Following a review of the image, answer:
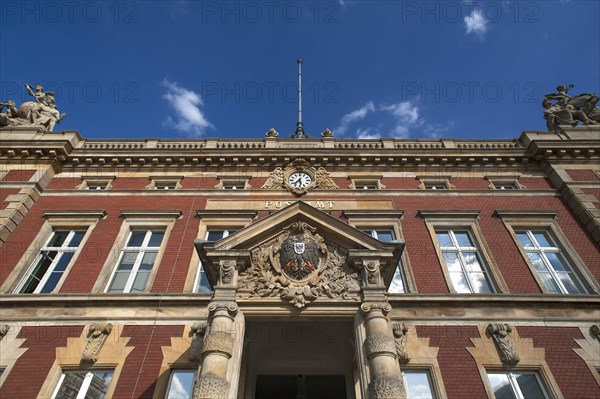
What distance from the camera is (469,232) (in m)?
15.5

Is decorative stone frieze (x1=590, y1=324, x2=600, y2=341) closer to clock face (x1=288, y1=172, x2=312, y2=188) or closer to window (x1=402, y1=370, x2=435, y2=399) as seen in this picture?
window (x1=402, y1=370, x2=435, y2=399)

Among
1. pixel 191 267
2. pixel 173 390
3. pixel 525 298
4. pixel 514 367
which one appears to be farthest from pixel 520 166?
A: pixel 173 390

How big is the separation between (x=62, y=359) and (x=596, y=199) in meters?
21.4

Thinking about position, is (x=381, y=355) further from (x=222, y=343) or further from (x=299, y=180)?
(x=299, y=180)

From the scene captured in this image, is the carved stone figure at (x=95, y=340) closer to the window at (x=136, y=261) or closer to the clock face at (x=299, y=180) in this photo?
the window at (x=136, y=261)

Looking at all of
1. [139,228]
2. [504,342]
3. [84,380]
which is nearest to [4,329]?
[84,380]

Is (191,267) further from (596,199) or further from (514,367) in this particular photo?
(596,199)

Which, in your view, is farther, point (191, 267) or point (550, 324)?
point (191, 267)

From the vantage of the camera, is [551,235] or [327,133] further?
[327,133]

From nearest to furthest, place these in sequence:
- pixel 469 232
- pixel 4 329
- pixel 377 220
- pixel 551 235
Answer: pixel 4 329
pixel 551 235
pixel 469 232
pixel 377 220

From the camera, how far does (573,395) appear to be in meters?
10.5

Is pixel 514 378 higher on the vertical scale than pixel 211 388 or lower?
higher

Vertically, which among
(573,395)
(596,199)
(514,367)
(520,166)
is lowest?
(573,395)

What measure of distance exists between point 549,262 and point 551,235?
1636 mm
